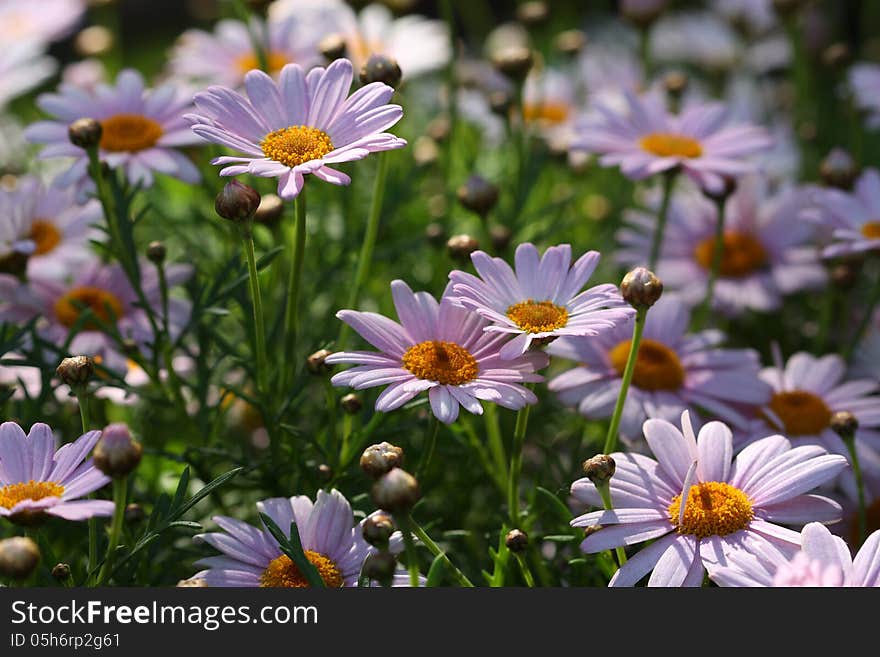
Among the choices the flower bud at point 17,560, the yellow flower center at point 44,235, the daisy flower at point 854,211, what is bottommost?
the flower bud at point 17,560

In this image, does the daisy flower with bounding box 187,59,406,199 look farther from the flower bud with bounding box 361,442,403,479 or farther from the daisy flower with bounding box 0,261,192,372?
the daisy flower with bounding box 0,261,192,372

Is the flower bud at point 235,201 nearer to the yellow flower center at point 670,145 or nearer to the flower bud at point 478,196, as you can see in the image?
the flower bud at point 478,196

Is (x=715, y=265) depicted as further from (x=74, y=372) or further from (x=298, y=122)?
(x=74, y=372)

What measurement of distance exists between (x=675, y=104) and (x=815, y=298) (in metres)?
0.54

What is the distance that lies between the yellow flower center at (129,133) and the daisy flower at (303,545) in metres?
0.73

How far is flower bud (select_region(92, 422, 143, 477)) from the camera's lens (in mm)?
1105

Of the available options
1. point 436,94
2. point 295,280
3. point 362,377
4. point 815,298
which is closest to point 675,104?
point 815,298

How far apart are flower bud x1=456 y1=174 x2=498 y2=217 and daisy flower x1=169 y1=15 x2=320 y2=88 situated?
0.69 metres

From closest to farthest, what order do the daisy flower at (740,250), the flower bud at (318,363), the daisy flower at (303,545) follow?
the daisy flower at (303,545), the flower bud at (318,363), the daisy flower at (740,250)

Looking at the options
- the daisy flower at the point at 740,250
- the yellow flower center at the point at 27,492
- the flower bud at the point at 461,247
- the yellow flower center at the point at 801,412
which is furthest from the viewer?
the daisy flower at the point at 740,250

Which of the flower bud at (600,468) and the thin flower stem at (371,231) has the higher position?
the thin flower stem at (371,231)

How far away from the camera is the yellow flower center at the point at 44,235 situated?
181 centimetres

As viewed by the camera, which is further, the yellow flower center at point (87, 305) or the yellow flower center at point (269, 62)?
the yellow flower center at point (269, 62)

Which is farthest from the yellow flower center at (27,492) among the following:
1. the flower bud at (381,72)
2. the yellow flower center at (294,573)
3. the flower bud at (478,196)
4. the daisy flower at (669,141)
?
the daisy flower at (669,141)
